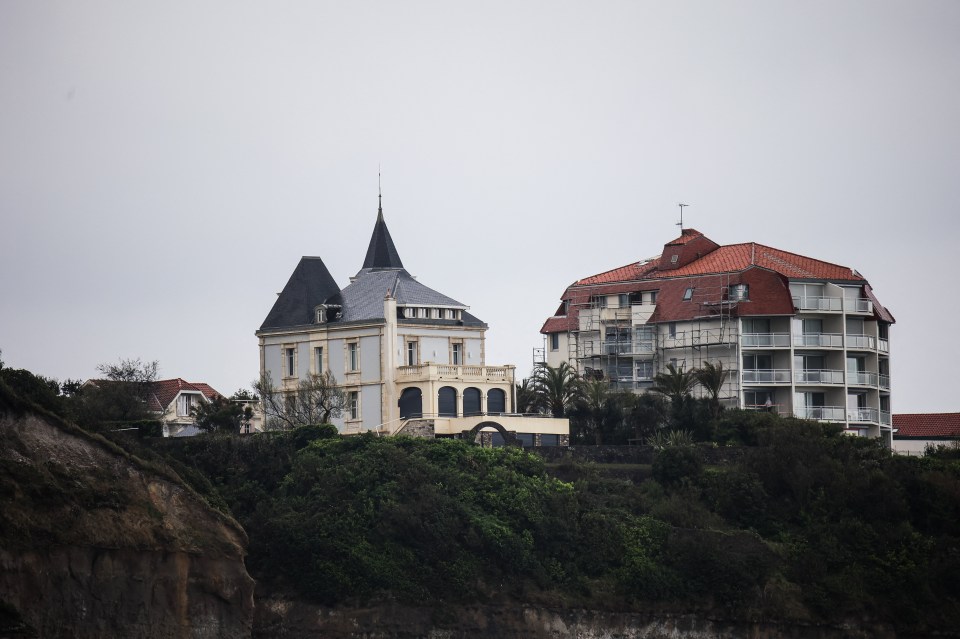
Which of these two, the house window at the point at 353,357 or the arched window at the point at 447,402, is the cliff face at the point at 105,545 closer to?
the arched window at the point at 447,402

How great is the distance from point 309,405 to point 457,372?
772cm

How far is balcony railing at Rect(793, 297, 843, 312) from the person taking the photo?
9694cm

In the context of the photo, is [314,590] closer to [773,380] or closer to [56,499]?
[56,499]

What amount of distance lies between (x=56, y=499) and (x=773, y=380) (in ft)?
140

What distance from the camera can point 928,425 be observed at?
114m

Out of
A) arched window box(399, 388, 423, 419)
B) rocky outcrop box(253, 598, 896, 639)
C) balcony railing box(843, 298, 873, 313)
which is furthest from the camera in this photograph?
balcony railing box(843, 298, 873, 313)

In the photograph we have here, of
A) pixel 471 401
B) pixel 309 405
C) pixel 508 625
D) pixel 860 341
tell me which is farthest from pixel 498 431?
pixel 860 341

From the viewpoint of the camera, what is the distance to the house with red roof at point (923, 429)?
110 metres

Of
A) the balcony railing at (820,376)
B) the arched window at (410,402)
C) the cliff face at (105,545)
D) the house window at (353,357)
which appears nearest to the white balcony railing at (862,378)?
the balcony railing at (820,376)

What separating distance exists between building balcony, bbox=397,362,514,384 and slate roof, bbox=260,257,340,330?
7.52 metres

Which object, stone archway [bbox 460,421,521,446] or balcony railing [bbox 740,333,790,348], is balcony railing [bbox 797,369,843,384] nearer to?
balcony railing [bbox 740,333,790,348]

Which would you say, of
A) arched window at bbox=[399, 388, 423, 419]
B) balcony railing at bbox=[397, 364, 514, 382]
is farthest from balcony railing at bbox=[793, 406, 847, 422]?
arched window at bbox=[399, 388, 423, 419]

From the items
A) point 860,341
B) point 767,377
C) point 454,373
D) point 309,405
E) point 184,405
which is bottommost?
point 309,405

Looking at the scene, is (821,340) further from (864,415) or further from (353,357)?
(353,357)
